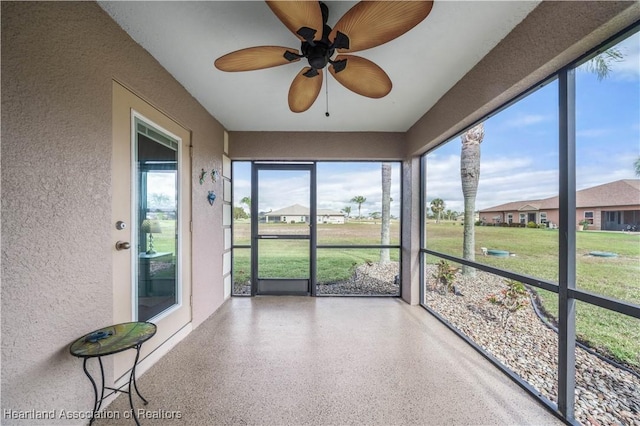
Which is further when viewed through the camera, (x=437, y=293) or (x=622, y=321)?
(x=437, y=293)

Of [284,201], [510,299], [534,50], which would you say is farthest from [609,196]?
[284,201]

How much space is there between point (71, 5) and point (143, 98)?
66 centimetres

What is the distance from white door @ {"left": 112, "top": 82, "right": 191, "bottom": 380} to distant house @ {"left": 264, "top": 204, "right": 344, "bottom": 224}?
154cm

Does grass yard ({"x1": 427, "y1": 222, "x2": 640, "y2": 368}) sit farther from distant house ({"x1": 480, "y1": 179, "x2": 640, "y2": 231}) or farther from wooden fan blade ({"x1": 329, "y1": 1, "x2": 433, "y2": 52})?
wooden fan blade ({"x1": 329, "y1": 1, "x2": 433, "y2": 52})

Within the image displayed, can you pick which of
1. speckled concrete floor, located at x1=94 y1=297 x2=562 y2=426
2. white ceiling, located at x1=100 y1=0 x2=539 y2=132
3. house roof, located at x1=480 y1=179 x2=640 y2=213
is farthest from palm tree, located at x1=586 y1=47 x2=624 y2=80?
speckled concrete floor, located at x1=94 y1=297 x2=562 y2=426

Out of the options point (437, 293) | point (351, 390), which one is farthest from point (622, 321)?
point (437, 293)

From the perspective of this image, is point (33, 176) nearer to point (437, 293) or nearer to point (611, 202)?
point (611, 202)

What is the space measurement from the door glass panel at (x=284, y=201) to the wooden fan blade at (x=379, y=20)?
2764 millimetres

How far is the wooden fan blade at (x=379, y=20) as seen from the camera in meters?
1.20

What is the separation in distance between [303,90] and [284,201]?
94.7 inches

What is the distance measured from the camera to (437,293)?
3.56 meters

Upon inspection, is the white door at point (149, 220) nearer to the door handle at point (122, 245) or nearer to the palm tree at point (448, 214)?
the door handle at point (122, 245)

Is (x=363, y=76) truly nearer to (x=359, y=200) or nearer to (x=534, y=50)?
(x=534, y=50)

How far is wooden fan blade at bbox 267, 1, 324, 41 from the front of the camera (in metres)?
1.18
